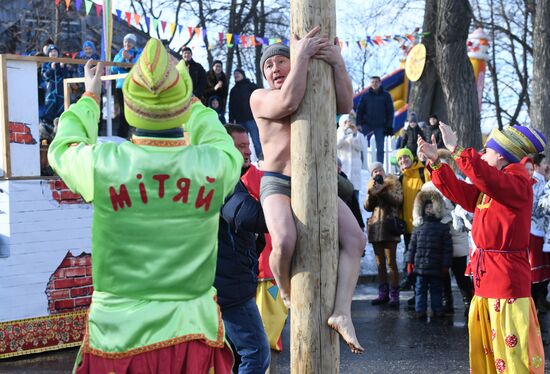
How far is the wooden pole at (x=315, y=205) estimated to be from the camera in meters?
4.06

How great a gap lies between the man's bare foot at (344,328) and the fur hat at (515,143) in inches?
93.2

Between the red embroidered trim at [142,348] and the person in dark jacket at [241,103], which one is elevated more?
the person in dark jacket at [241,103]

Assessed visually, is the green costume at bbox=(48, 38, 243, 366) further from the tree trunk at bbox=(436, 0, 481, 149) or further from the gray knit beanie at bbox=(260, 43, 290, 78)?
the tree trunk at bbox=(436, 0, 481, 149)

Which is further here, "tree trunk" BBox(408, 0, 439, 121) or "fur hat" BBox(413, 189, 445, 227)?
"tree trunk" BBox(408, 0, 439, 121)

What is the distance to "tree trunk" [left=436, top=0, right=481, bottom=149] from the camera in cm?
1728

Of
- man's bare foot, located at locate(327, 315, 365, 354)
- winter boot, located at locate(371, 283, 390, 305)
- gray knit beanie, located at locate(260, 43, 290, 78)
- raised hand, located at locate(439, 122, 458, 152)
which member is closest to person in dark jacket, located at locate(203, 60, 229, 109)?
winter boot, located at locate(371, 283, 390, 305)

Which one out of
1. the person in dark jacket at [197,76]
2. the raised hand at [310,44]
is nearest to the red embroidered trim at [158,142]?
the raised hand at [310,44]

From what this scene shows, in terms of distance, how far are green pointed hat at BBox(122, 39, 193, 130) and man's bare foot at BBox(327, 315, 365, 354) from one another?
1.15m

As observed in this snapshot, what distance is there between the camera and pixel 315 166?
13.3ft

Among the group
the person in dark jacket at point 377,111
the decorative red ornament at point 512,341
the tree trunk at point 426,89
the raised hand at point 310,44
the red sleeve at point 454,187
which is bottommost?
the decorative red ornament at point 512,341

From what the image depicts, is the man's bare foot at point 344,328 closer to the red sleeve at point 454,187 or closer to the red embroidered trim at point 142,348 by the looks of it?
the red embroidered trim at point 142,348

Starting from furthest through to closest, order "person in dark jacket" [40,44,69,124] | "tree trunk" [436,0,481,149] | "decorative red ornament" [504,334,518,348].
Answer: "tree trunk" [436,0,481,149] → "person in dark jacket" [40,44,69,124] → "decorative red ornament" [504,334,518,348]

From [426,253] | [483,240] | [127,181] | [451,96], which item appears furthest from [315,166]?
[451,96]

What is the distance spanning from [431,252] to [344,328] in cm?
654
